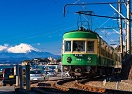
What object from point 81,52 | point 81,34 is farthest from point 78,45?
point 81,34

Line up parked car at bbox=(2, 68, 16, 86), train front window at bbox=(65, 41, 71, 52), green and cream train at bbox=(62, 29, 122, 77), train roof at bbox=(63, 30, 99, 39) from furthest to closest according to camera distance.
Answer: parked car at bbox=(2, 68, 16, 86)
train front window at bbox=(65, 41, 71, 52)
train roof at bbox=(63, 30, 99, 39)
green and cream train at bbox=(62, 29, 122, 77)

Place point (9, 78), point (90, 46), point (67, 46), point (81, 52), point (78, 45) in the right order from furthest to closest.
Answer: point (9, 78)
point (67, 46)
point (78, 45)
point (90, 46)
point (81, 52)

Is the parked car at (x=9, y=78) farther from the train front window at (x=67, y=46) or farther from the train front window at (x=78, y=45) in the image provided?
the train front window at (x=78, y=45)

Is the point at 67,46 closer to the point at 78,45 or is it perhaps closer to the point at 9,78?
the point at 78,45

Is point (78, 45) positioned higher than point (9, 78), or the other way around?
point (78, 45)

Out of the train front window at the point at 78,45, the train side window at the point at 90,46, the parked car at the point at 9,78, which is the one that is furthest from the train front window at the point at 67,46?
the parked car at the point at 9,78

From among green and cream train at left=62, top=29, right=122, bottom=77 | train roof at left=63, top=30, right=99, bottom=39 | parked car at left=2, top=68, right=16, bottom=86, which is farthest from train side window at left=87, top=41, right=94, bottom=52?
parked car at left=2, top=68, right=16, bottom=86

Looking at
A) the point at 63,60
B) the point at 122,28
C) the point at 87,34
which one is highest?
the point at 122,28

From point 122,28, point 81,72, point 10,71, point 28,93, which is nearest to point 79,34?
point 81,72

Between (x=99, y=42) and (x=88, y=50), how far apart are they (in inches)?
47.8

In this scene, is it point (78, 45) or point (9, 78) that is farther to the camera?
point (9, 78)

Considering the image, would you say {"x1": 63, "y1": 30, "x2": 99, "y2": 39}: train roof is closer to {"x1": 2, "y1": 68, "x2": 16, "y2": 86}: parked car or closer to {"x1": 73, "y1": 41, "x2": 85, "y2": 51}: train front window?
{"x1": 73, "y1": 41, "x2": 85, "y2": 51}: train front window

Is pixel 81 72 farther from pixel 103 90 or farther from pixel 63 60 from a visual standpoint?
pixel 103 90

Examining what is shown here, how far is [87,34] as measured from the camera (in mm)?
26516
